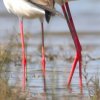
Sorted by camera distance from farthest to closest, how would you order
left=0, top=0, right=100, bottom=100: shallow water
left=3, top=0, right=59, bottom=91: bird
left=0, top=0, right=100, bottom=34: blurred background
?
1. left=0, top=0, right=100, bottom=34: blurred background
2. left=3, top=0, right=59, bottom=91: bird
3. left=0, top=0, right=100, bottom=100: shallow water

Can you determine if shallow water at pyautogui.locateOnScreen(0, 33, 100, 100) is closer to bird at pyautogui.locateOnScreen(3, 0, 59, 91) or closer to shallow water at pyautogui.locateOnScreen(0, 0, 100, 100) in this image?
shallow water at pyautogui.locateOnScreen(0, 0, 100, 100)

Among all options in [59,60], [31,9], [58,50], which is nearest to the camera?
[31,9]

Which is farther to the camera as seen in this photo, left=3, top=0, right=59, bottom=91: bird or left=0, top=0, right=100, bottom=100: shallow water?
left=3, top=0, right=59, bottom=91: bird

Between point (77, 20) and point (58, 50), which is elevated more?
point (77, 20)

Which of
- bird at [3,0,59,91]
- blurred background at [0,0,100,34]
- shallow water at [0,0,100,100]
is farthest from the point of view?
blurred background at [0,0,100,34]

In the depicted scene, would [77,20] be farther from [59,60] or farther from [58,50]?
[59,60]

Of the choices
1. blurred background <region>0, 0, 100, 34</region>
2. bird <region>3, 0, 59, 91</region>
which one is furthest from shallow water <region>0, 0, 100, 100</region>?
bird <region>3, 0, 59, 91</region>

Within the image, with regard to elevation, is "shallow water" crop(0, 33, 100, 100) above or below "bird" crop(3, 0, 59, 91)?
below

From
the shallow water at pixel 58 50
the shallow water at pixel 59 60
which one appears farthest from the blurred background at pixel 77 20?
the shallow water at pixel 59 60

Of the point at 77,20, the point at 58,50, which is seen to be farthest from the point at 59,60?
the point at 77,20

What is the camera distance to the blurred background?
464 inches

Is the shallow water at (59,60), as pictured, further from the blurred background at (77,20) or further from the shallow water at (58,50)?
the blurred background at (77,20)

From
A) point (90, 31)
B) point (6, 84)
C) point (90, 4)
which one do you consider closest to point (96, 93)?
point (6, 84)

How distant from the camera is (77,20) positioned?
13125mm
